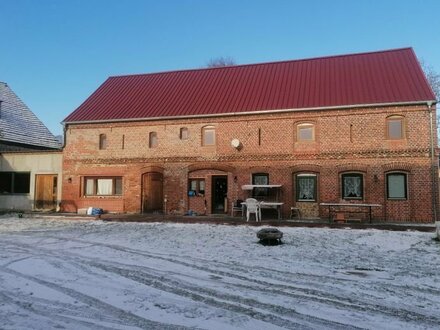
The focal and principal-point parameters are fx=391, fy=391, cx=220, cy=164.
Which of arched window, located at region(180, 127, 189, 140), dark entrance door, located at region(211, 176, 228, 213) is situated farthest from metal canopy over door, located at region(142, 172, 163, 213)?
dark entrance door, located at region(211, 176, 228, 213)

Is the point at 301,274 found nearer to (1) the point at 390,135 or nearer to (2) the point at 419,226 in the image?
(2) the point at 419,226

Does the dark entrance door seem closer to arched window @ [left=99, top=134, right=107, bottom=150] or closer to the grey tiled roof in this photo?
arched window @ [left=99, top=134, right=107, bottom=150]

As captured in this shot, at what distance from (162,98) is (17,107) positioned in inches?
483

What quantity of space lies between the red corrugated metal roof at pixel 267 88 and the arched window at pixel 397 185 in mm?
3296

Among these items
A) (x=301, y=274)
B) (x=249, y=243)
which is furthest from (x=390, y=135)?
(x=301, y=274)

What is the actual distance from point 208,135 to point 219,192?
10.0 ft

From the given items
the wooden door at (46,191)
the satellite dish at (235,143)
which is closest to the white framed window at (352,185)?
the satellite dish at (235,143)

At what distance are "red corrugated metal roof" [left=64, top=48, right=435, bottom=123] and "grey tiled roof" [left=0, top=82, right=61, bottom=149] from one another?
5290 mm

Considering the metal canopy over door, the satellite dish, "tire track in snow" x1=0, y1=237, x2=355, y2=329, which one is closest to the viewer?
"tire track in snow" x1=0, y1=237, x2=355, y2=329

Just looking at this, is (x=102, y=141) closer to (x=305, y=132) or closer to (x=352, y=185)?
(x=305, y=132)

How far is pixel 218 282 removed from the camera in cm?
719

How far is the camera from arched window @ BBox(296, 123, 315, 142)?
1899 cm

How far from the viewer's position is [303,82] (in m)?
20.8

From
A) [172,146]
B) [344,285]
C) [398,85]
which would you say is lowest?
[344,285]
